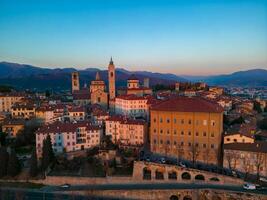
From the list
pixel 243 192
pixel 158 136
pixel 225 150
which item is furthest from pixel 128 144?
pixel 243 192

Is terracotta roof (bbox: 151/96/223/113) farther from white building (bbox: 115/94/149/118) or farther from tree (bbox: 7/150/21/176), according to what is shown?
tree (bbox: 7/150/21/176)

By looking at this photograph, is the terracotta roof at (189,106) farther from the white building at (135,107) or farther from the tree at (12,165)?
the tree at (12,165)

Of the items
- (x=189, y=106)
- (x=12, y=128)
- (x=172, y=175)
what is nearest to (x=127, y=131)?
(x=189, y=106)

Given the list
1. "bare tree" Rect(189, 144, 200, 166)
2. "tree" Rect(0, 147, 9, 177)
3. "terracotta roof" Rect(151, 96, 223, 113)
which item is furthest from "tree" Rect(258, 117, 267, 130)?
"tree" Rect(0, 147, 9, 177)

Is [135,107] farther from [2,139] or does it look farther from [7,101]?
[7,101]

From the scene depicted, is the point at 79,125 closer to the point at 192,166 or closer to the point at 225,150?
the point at 192,166

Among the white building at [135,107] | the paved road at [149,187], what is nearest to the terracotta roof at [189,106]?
the paved road at [149,187]
